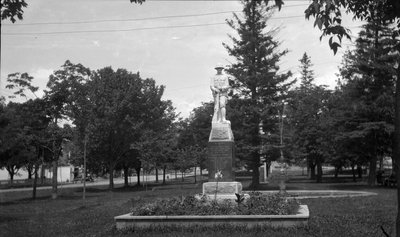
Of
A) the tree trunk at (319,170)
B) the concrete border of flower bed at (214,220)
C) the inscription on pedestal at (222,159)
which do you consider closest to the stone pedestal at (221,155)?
the inscription on pedestal at (222,159)

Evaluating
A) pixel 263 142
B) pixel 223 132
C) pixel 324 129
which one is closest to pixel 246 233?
pixel 223 132

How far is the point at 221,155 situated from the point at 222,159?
0.50ft

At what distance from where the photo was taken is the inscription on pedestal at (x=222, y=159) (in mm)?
16922

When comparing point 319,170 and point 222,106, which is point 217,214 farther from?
point 319,170

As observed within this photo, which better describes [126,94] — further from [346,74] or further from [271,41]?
[346,74]

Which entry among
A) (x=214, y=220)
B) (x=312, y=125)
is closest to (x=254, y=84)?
(x=312, y=125)

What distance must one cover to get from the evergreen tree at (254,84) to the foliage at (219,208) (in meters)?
24.4

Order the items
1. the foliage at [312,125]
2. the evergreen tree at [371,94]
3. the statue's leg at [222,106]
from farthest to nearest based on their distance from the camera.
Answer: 1. the foliage at [312,125]
2. the evergreen tree at [371,94]
3. the statue's leg at [222,106]

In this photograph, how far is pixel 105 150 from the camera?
42.1m

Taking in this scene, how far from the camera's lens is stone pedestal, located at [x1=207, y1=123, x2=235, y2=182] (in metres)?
16.9

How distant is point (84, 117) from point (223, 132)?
75.2ft

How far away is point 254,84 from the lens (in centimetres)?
3825

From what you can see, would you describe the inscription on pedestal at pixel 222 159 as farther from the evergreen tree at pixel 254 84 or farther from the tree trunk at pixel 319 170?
the tree trunk at pixel 319 170

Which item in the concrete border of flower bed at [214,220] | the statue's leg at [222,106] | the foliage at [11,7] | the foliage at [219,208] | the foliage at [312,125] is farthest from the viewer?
the foliage at [312,125]
